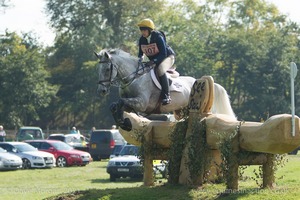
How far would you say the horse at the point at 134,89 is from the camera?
13367mm

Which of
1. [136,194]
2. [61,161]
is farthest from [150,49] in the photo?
[61,161]

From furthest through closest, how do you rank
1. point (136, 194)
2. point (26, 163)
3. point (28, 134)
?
1. point (28, 134)
2. point (26, 163)
3. point (136, 194)

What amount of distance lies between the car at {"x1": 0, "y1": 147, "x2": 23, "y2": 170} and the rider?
1941cm

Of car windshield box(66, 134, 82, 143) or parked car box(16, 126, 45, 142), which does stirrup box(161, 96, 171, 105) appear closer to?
car windshield box(66, 134, 82, 143)

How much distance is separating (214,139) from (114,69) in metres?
2.77

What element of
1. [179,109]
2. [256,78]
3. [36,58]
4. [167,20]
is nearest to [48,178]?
[179,109]

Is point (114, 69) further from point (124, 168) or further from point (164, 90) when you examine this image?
point (124, 168)

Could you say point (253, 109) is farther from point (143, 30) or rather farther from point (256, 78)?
point (143, 30)

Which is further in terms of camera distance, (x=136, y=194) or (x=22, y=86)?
(x=22, y=86)

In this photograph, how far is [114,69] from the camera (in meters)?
13.8

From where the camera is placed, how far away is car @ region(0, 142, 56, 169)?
33.7 metres

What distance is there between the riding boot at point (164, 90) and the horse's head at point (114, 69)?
62 cm

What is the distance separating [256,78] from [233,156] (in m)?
55.8

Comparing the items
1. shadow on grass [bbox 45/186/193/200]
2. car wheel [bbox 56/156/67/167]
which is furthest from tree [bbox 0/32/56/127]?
shadow on grass [bbox 45/186/193/200]
